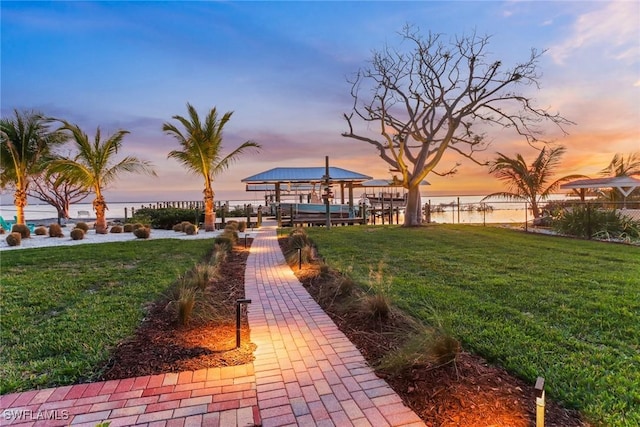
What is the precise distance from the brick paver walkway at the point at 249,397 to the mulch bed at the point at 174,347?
0.14 metres

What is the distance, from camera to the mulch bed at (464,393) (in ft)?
7.22

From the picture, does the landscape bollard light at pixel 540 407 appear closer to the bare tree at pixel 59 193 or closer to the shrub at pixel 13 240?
the shrub at pixel 13 240

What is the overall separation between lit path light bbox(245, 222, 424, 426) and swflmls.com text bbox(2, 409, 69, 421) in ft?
4.32

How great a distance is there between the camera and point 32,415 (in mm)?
2340

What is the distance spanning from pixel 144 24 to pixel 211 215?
28.8 ft

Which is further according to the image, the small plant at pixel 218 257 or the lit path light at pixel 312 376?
the small plant at pixel 218 257

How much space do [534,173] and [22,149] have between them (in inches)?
935

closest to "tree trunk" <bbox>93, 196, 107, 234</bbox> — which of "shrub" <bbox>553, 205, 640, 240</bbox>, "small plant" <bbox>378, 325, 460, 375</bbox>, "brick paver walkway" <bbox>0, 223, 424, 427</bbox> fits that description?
"brick paver walkway" <bbox>0, 223, 424, 427</bbox>

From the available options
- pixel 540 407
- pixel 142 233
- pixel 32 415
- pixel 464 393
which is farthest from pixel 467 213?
pixel 32 415

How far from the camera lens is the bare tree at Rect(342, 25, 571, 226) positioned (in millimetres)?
15242

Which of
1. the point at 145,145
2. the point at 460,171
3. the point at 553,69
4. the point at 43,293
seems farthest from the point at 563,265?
the point at 145,145

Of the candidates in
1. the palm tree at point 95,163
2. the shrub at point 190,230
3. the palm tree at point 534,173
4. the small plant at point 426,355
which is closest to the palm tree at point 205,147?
the shrub at point 190,230

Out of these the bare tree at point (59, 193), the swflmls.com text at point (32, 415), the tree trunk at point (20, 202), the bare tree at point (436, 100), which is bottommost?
the swflmls.com text at point (32, 415)

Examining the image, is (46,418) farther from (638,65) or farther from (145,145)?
(145,145)
